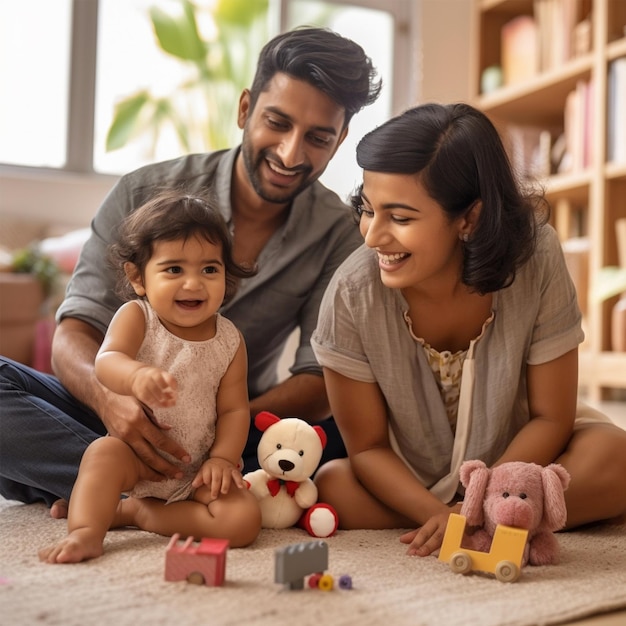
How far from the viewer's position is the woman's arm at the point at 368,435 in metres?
1.23

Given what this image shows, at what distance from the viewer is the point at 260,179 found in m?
1.59

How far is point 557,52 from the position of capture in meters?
3.28

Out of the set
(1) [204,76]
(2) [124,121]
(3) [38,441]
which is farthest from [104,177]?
(3) [38,441]

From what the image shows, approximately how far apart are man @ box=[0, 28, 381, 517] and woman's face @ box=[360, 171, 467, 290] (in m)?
0.38

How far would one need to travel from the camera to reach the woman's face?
3.83 ft

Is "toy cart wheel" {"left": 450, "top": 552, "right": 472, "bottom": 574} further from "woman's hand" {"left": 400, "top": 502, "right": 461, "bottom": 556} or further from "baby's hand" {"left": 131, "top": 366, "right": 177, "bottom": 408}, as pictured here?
"baby's hand" {"left": 131, "top": 366, "right": 177, "bottom": 408}

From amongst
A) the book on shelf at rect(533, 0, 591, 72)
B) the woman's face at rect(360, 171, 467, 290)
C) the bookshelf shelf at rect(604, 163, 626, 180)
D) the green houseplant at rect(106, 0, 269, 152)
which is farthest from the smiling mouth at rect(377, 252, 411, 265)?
the green houseplant at rect(106, 0, 269, 152)

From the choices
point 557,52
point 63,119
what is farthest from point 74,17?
point 557,52

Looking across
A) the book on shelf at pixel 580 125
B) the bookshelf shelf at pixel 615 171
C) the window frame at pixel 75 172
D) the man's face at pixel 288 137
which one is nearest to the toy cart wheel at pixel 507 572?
the man's face at pixel 288 137

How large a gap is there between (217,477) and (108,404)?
191mm

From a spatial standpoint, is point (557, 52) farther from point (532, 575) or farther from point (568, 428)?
point (532, 575)

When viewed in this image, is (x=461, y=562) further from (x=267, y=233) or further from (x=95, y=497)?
(x=267, y=233)

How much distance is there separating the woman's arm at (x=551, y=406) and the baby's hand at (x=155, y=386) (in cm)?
49

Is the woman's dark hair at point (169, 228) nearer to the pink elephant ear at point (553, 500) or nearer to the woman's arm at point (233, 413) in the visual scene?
the woman's arm at point (233, 413)
